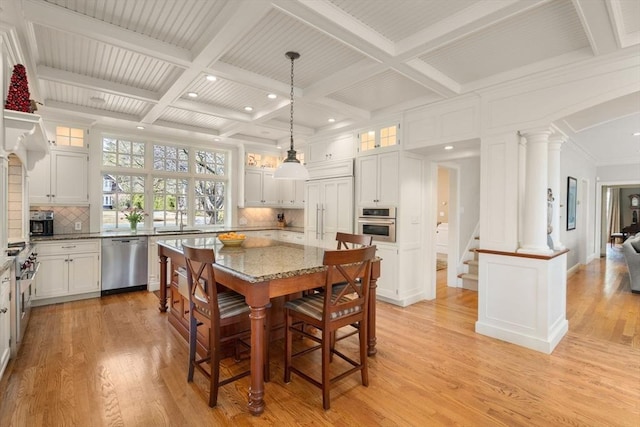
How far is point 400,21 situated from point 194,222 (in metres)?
5.10

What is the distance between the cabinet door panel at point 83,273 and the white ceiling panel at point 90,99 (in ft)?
6.97

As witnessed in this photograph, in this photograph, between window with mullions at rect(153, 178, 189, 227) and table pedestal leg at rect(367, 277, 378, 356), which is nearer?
table pedestal leg at rect(367, 277, 378, 356)

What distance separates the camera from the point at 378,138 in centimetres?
457

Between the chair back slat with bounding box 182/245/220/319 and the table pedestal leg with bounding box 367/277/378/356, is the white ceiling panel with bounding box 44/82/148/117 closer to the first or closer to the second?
the chair back slat with bounding box 182/245/220/319

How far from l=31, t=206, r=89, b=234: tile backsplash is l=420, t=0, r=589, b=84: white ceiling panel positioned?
17.5ft

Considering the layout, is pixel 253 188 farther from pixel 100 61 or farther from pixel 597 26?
pixel 597 26

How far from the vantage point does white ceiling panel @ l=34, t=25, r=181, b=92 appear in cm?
274

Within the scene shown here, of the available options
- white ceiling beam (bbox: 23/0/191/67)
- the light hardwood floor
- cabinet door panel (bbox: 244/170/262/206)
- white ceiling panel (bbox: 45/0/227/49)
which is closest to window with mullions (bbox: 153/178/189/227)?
cabinet door panel (bbox: 244/170/262/206)

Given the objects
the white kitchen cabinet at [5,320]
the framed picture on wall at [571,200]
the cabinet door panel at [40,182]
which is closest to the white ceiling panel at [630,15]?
the framed picture on wall at [571,200]

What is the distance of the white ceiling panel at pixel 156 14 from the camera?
2.25 metres

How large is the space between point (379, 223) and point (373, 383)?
2.45m

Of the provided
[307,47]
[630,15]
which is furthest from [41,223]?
[630,15]

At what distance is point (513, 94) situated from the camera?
3.24m

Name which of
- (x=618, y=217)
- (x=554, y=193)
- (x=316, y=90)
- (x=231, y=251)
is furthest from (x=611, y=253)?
(x=231, y=251)
